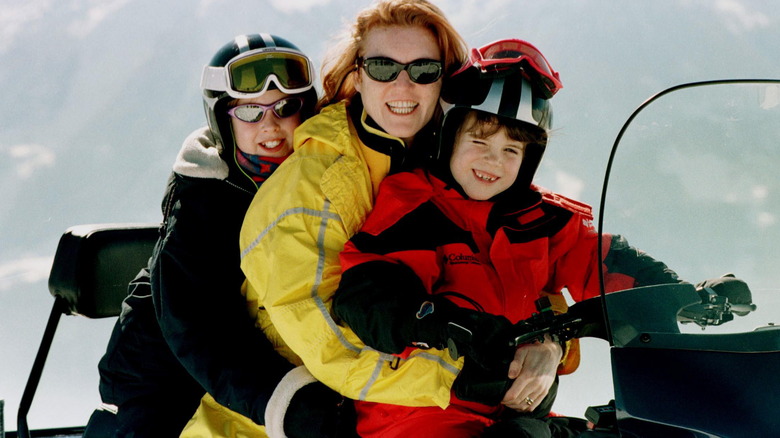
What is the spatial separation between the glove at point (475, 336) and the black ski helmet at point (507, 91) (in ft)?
2.13

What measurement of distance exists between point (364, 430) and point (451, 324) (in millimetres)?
613

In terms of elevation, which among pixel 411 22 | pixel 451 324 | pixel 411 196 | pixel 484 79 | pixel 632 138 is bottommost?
pixel 451 324

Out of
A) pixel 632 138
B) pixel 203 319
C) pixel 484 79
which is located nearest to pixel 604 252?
pixel 632 138

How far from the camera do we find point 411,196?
1955 millimetres

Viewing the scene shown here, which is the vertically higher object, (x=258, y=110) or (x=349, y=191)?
(x=258, y=110)

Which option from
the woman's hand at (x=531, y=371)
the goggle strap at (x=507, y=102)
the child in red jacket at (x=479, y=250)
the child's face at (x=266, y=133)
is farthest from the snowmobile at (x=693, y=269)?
the child's face at (x=266, y=133)

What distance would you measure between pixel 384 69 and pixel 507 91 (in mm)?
373

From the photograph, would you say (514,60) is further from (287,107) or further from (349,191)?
(287,107)

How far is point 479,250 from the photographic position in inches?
78.1

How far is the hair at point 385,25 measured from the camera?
2.16m

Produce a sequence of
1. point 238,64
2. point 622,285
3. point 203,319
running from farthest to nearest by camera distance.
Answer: point 238,64 < point 203,319 < point 622,285

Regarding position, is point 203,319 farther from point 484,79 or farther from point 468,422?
point 484,79

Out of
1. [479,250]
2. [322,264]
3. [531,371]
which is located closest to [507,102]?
[479,250]

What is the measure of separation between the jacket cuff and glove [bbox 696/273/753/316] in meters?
1.06
